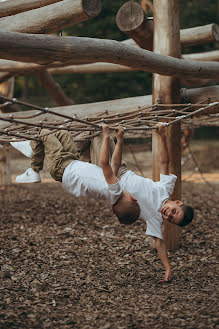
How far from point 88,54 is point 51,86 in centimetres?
393

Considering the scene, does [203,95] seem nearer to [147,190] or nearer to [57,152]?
[147,190]

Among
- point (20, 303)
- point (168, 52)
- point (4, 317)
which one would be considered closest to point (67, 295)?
point (20, 303)

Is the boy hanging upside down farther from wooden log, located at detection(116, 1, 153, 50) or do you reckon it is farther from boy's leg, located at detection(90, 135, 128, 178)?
wooden log, located at detection(116, 1, 153, 50)

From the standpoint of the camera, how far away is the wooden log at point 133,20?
14.0 feet

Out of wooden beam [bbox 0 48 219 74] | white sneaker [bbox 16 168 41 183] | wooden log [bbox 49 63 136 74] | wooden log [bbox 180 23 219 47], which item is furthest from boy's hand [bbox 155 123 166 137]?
wooden log [bbox 49 63 136 74]

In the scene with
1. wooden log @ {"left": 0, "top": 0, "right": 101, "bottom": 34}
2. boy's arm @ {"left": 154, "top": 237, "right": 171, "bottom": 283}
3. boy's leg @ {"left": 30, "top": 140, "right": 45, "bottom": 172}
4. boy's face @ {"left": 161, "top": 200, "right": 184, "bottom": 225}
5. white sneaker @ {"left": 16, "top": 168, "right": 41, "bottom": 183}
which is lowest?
boy's arm @ {"left": 154, "top": 237, "right": 171, "bottom": 283}

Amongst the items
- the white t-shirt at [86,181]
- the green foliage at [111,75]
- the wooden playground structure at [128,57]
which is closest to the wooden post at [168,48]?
the wooden playground structure at [128,57]

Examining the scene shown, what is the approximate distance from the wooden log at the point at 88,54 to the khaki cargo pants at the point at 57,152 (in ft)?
1.90

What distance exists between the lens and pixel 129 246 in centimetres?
476

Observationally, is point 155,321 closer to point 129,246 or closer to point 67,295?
point 67,295

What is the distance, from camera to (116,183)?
3.07 meters

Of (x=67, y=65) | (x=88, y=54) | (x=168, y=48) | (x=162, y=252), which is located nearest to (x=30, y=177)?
(x=88, y=54)

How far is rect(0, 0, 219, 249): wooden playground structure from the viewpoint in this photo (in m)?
2.91

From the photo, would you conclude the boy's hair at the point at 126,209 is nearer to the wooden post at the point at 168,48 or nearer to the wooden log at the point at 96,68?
the wooden post at the point at 168,48
